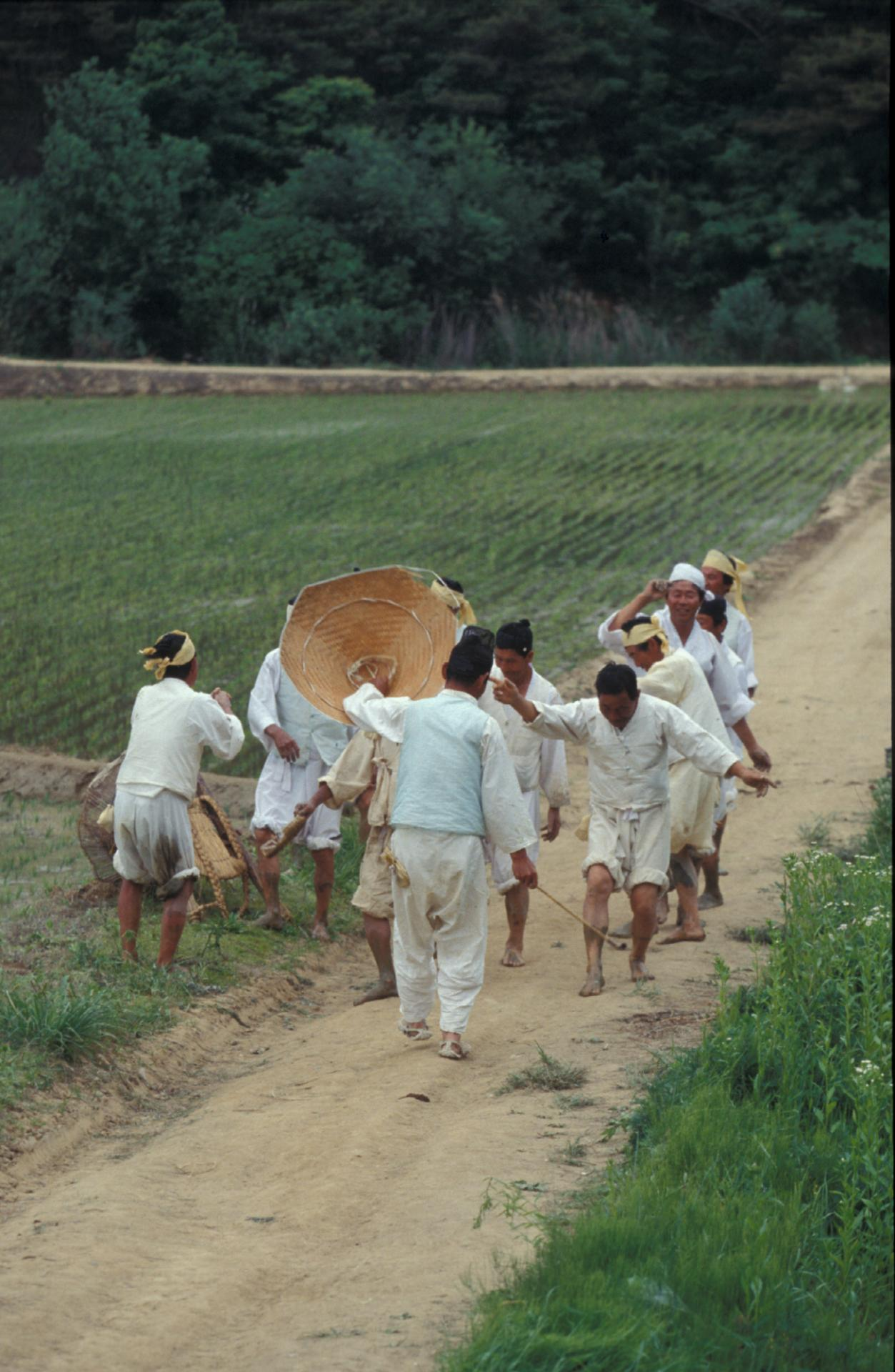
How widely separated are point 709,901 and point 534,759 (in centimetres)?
142

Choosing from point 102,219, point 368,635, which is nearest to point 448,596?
point 368,635

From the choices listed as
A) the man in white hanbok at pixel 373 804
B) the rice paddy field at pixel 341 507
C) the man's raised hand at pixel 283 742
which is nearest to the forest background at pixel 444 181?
the rice paddy field at pixel 341 507

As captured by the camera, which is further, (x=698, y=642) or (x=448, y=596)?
(x=698, y=642)

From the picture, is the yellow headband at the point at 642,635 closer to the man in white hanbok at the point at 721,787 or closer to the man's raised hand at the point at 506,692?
the man in white hanbok at the point at 721,787

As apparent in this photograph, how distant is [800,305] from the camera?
38.5 meters

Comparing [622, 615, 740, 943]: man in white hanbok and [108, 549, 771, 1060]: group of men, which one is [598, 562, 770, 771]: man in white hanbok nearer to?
[108, 549, 771, 1060]: group of men

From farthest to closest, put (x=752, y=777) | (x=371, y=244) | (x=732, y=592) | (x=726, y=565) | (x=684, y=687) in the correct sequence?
1. (x=371, y=244)
2. (x=732, y=592)
3. (x=726, y=565)
4. (x=684, y=687)
5. (x=752, y=777)

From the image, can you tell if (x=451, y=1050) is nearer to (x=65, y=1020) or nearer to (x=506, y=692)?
(x=506, y=692)

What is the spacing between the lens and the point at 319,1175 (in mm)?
5617

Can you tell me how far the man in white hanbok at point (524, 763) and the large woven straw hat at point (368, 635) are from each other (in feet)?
1.06

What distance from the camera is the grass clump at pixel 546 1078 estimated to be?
627 centimetres

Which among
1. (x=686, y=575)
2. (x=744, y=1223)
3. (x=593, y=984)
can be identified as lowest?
(x=593, y=984)

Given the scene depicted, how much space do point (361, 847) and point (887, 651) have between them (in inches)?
304

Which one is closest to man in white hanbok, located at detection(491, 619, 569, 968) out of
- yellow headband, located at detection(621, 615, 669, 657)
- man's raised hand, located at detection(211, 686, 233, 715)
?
yellow headband, located at detection(621, 615, 669, 657)
